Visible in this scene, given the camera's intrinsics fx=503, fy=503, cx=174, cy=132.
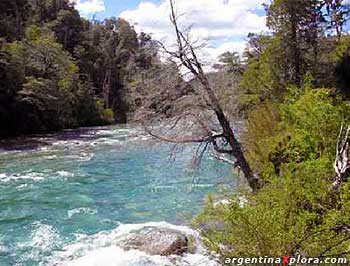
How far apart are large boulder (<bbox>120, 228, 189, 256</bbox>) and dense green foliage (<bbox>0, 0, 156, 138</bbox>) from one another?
4493mm

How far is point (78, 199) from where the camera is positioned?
17047 millimetres

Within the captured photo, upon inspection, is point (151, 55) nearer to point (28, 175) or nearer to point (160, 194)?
point (160, 194)

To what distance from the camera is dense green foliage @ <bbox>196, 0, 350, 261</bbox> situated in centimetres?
604

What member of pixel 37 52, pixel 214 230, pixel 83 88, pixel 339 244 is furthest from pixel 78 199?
pixel 83 88

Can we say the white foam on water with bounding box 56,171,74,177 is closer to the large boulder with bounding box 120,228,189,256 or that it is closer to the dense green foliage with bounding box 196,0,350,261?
the dense green foliage with bounding box 196,0,350,261

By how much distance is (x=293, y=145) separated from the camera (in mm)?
12461

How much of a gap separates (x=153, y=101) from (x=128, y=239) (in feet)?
11.7

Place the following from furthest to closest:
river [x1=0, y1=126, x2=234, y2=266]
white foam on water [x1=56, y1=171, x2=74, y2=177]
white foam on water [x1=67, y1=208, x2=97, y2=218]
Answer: white foam on water [x1=56, y1=171, x2=74, y2=177]
white foam on water [x1=67, y1=208, x2=97, y2=218]
river [x1=0, y1=126, x2=234, y2=266]

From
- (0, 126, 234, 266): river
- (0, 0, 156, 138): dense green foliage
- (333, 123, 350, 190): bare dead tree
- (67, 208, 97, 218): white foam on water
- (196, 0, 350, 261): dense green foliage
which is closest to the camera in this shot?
(196, 0, 350, 261): dense green foliage

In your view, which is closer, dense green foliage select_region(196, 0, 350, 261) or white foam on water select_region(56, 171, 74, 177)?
dense green foliage select_region(196, 0, 350, 261)

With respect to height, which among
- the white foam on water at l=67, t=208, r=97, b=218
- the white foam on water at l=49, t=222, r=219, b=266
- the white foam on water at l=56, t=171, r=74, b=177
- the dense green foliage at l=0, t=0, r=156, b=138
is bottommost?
the white foam on water at l=49, t=222, r=219, b=266

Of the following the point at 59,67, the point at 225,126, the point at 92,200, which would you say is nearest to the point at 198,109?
the point at 225,126

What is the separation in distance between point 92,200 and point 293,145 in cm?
750

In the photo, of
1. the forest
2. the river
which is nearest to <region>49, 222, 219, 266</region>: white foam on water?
the river
